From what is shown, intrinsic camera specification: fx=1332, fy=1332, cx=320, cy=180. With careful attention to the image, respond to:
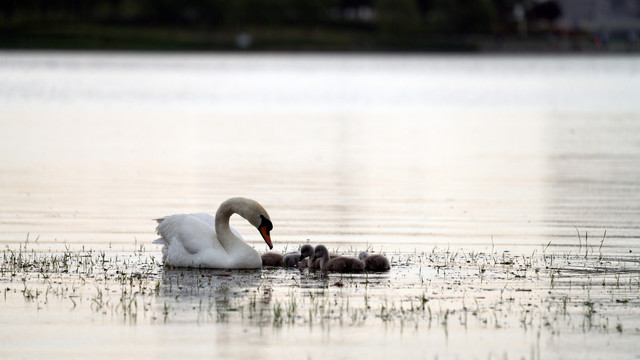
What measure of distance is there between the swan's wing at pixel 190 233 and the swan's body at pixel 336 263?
1.09 m

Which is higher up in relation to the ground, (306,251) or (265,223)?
(265,223)

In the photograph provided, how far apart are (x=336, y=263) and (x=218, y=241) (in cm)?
128

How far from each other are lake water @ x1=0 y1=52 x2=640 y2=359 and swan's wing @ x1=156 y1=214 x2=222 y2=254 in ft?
1.22

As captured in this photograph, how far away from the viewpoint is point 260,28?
17138cm

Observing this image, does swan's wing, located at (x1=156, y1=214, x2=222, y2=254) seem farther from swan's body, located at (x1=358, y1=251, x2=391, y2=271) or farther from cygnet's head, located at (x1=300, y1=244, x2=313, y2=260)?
swan's body, located at (x1=358, y1=251, x2=391, y2=271)

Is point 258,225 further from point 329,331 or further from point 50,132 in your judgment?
point 50,132

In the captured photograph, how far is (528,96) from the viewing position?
2500 inches

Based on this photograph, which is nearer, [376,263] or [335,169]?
[376,263]

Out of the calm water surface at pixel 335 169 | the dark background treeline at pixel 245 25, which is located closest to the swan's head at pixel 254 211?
the calm water surface at pixel 335 169

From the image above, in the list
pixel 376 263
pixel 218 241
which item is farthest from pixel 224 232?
→ pixel 376 263

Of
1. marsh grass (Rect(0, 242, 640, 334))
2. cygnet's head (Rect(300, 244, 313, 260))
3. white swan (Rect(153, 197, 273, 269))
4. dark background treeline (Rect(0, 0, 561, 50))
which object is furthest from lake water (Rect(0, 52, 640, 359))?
dark background treeline (Rect(0, 0, 561, 50))

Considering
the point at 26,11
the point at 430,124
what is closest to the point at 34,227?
the point at 430,124

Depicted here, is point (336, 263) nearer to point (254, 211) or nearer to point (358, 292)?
point (254, 211)

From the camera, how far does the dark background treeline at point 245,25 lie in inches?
6156
